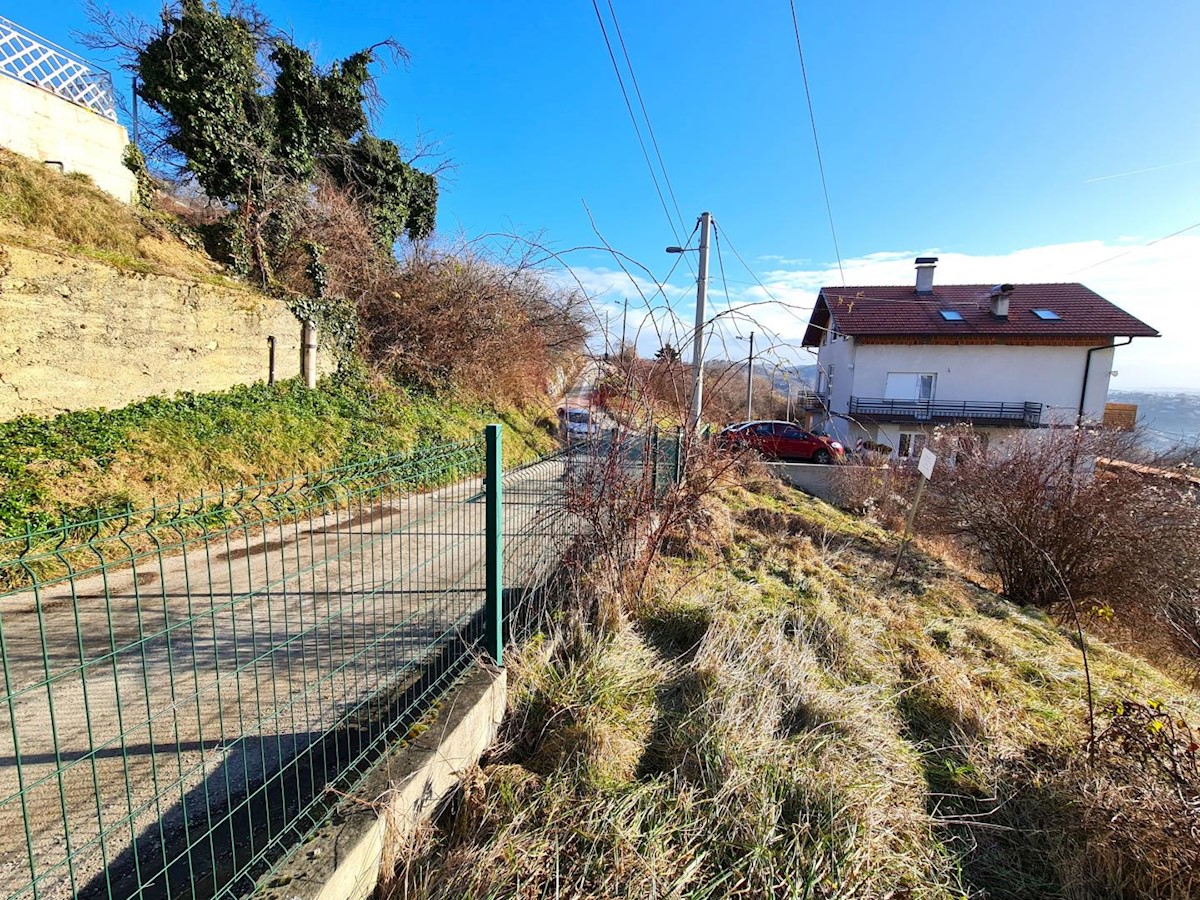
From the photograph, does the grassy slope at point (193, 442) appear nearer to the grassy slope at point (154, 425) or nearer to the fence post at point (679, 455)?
the grassy slope at point (154, 425)

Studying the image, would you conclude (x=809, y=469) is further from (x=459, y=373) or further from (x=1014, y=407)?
(x=1014, y=407)

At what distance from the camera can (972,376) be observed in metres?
22.6

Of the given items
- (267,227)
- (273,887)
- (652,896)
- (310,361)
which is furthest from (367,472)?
(267,227)

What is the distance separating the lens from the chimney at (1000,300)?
22156 millimetres

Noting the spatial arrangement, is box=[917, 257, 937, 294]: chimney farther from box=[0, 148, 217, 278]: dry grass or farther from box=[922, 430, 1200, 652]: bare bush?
box=[0, 148, 217, 278]: dry grass

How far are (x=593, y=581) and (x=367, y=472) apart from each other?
219cm

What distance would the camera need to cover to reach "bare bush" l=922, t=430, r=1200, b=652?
630 cm

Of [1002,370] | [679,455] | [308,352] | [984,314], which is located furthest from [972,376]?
[308,352]

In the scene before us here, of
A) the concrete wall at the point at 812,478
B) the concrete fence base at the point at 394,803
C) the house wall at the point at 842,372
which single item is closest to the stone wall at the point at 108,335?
the concrete fence base at the point at 394,803

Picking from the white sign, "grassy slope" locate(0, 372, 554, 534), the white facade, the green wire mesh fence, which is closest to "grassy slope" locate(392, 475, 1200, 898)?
the green wire mesh fence

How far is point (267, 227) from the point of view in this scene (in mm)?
9766

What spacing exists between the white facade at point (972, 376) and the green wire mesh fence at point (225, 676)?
20884mm

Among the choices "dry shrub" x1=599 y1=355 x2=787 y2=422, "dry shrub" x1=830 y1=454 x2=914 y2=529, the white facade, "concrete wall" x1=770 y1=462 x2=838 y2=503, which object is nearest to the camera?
"dry shrub" x1=599 y1=355 x2=787 y2=422

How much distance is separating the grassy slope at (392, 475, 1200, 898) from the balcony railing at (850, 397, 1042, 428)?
2066 cm
